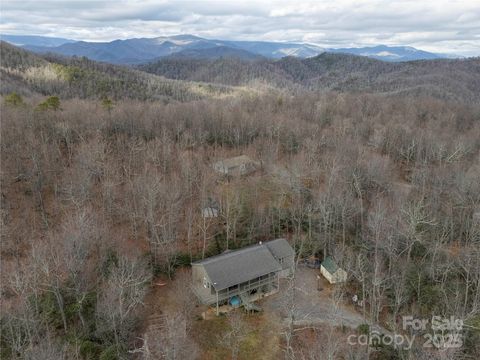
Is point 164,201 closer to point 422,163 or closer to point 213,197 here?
point 213,197

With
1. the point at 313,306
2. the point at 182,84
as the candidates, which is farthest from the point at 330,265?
the point at 182,84

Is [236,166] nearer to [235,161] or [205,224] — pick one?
[235,161]

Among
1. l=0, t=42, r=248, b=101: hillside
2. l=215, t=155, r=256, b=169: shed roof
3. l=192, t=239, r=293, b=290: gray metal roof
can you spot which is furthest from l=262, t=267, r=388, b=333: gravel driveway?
l=0, t=42, r=248, b=101: hillside

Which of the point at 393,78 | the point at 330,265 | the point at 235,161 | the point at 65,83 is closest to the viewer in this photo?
the point at 330,265

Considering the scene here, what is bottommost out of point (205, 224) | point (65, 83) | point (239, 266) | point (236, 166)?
point (239, 266)

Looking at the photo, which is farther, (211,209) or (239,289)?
(211,209)

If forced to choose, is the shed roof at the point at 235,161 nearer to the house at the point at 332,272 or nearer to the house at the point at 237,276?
the house at the point at 237,276

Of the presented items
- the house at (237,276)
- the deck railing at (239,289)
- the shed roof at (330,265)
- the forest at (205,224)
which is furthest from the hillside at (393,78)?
the deck railing at (239,289)
